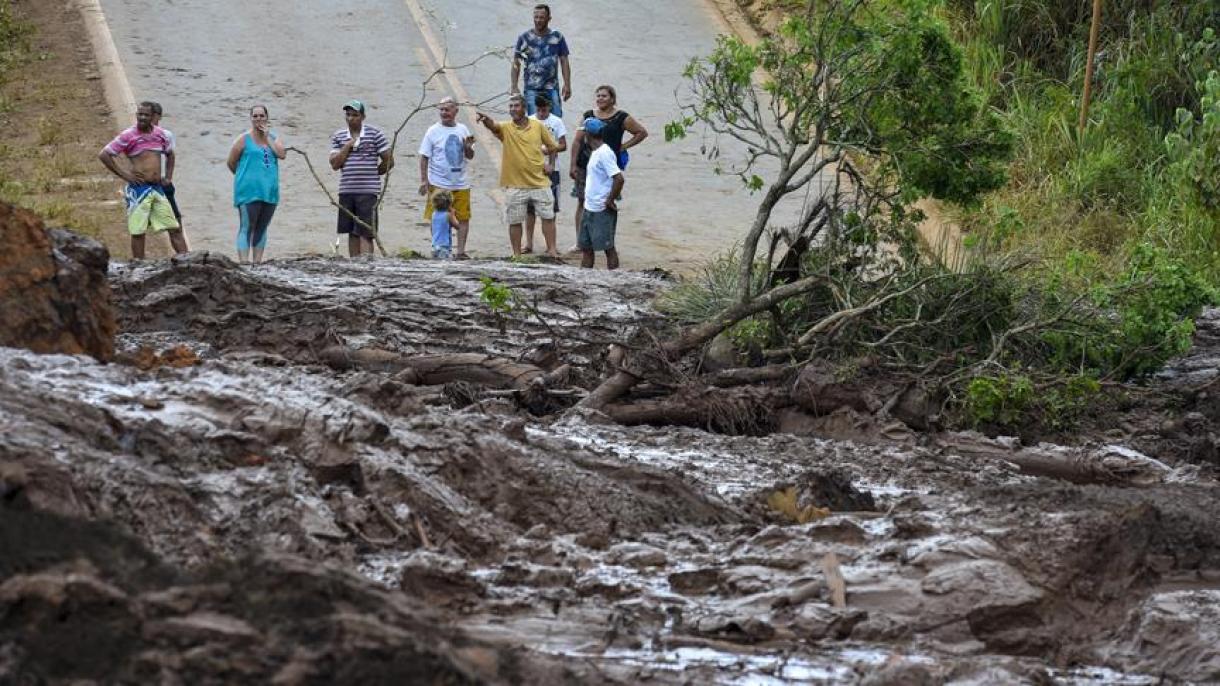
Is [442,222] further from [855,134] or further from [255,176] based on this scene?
[855,134]

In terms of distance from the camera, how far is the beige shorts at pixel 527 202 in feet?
48.6

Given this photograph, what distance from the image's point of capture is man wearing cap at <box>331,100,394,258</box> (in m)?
14.1

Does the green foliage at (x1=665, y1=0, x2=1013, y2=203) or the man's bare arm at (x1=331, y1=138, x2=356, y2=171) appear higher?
the green foliage at (x1=665, y1=0, x2=1013, y2=203)

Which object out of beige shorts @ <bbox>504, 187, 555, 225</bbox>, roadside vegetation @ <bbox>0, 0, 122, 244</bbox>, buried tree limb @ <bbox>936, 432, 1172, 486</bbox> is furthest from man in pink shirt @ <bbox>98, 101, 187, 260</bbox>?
buried tree limb @ <bbox>936, 432, 1172, 486</bbox>

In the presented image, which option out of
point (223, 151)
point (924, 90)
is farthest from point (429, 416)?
point (223, 151)

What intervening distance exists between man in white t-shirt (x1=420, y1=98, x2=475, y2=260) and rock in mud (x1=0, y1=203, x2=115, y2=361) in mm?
7135

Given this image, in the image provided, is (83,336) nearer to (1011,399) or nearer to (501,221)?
(1011,399)

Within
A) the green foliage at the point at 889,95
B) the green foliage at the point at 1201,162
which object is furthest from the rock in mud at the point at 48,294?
the green foliage at the point at 1201,162

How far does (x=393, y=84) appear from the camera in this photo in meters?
19.8

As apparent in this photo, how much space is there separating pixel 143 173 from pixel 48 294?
648cm

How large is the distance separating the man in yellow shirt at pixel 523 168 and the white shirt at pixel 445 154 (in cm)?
26

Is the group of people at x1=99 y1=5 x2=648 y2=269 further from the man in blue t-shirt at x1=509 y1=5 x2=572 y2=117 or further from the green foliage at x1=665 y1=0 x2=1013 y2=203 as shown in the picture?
the green foliage at x1=665 y1=0 x2=1013 y2=203

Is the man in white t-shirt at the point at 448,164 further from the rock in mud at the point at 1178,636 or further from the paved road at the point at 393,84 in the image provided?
the rock in mud at the point at 1178,636

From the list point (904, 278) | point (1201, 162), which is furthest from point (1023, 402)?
point (1201, 162)
